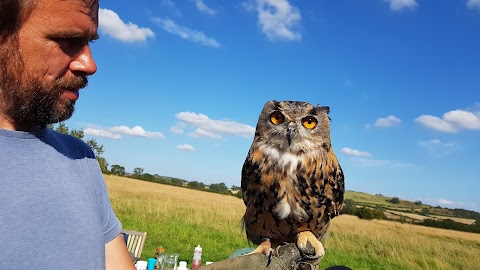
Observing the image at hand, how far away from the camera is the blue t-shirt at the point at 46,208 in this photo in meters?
1.15

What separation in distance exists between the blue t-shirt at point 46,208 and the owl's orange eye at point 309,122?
1523mm

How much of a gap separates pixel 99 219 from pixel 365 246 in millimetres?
12543

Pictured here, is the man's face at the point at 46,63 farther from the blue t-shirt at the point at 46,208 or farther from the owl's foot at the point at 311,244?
the owl's foot at the point at 311,244

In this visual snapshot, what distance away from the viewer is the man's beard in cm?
123

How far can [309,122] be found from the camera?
102 inches

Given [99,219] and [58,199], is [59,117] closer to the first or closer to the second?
[58,199]

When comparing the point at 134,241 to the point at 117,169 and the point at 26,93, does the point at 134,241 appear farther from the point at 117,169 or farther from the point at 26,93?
the point at 117,169

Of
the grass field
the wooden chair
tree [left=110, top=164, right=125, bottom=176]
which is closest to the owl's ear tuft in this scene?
the wooden chair

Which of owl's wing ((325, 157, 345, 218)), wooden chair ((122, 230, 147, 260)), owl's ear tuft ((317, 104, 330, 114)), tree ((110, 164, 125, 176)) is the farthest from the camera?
tree ((110, 164, 125, 176))

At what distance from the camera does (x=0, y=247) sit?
110 centimetres

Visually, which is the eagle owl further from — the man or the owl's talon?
the man

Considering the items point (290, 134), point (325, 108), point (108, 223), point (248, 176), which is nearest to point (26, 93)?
point (108, 223)

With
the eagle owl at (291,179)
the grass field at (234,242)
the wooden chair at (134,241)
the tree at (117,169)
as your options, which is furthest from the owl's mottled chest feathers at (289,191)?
the tree at (117,169)

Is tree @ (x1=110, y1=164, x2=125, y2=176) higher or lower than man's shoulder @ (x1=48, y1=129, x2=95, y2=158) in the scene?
higher
